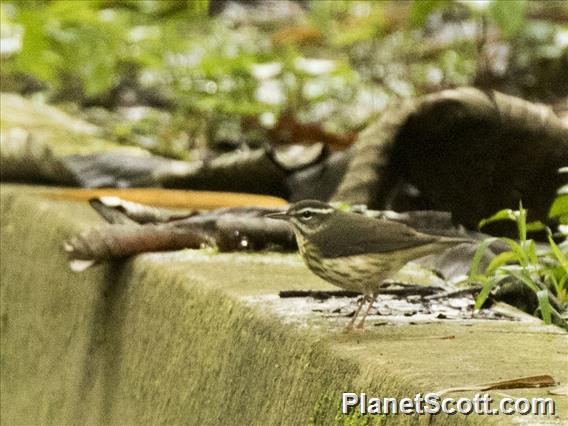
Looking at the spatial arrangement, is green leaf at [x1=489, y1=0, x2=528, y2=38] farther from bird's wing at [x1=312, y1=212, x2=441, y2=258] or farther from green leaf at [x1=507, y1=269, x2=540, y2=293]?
bird's wing at [x1=312, y1=212, x2=441, y2=258]

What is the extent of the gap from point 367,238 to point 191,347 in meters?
0.56

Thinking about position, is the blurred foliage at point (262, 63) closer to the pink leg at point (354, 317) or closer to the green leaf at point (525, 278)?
the green leaf at point (525, 278)

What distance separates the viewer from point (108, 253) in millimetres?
3281

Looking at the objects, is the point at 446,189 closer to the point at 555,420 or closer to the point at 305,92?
the point at 555,420

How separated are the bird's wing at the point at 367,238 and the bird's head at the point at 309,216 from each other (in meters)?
0.03

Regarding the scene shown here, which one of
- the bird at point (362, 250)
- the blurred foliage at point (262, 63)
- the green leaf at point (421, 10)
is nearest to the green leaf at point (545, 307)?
the bird at point (362, 250)

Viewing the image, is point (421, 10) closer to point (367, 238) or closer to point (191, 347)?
point (367, 238)

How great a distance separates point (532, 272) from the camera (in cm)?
286

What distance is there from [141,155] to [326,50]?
14.3 ft

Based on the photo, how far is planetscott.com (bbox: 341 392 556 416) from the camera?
1767 mm

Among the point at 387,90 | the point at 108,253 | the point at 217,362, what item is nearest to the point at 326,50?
the point at 387,90

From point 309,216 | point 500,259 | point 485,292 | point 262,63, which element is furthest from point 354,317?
point 262,63

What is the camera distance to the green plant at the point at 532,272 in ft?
8.79

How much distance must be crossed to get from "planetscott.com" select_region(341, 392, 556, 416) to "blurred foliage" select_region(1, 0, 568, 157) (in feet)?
12.6
